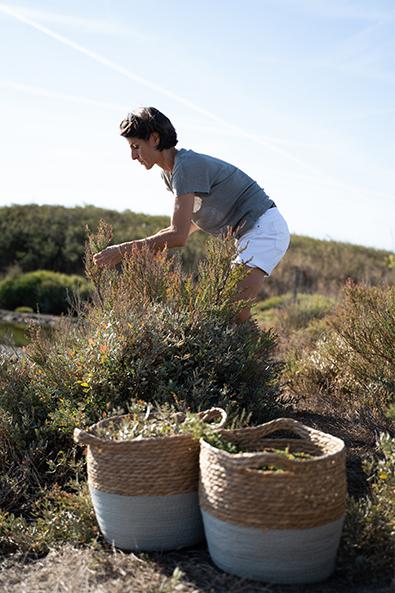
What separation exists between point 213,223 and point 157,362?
120 centimetres

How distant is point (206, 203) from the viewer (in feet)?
15.2

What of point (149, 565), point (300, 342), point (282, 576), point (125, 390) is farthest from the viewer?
point (300, 342)

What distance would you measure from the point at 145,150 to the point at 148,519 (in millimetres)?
2285

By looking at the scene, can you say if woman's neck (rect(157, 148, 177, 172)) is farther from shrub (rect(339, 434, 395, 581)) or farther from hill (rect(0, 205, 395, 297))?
hill (rect(0, 205, 395, 297))

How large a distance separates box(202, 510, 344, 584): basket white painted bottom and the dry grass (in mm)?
37

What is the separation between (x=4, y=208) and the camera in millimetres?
26844

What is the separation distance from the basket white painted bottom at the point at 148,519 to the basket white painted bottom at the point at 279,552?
0.27m

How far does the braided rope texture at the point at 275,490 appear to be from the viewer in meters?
2.64

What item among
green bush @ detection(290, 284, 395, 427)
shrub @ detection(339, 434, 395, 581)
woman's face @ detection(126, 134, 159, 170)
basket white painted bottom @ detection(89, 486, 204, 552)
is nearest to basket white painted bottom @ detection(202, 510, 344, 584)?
shrub @ detection(339, 434, 395, 581)

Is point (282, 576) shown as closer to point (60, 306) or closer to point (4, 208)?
point (60, 306)

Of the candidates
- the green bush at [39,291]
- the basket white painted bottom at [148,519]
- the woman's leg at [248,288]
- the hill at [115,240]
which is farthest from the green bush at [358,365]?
the green bush at [39,291]

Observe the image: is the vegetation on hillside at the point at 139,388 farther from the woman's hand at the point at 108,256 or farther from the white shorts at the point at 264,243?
the white shorts at the point at 264,243

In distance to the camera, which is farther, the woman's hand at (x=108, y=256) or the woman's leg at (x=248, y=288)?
the woman's leg at (x=248, y=288)

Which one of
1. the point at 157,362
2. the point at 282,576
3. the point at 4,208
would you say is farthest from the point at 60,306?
the point at 282,576
